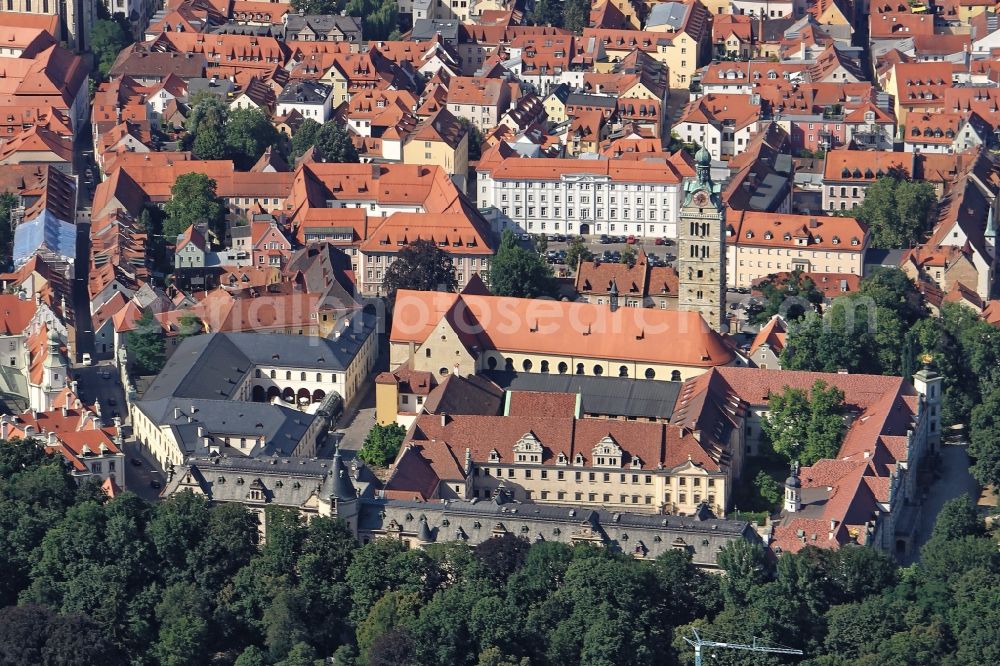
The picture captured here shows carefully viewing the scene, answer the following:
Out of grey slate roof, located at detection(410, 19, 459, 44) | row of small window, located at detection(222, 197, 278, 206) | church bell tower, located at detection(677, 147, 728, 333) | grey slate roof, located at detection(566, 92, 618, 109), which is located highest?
church bell tower, located at detection(677, 147, 728, 333)

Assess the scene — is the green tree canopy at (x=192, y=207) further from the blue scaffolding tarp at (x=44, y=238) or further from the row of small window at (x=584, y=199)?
the row of small window at (x=584, y=199)

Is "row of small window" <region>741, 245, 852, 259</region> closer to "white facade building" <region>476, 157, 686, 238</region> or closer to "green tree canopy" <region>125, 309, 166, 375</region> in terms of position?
"white facade building" <region>476, 157, 686, 238</region>

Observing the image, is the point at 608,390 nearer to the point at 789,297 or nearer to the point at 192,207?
the point at 789,297

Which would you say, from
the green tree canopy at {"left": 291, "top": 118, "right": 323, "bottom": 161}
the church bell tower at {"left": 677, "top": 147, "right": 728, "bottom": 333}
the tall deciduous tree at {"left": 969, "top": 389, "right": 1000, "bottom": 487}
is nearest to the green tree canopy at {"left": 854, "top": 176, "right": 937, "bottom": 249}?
the church bell tower at {"left": 677, "top": 147, "right": 728, "bottom": 333}

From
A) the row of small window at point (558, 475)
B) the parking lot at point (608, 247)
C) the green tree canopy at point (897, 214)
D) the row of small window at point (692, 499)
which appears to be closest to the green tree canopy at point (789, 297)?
the parking lot at point (608, 247)

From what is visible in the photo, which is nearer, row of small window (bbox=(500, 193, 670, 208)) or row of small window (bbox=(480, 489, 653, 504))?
row of small window (bbox=(480, 489, 653, 504))

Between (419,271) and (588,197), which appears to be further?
(588,197)

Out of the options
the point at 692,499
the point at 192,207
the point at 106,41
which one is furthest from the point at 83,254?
the point at 692,499
